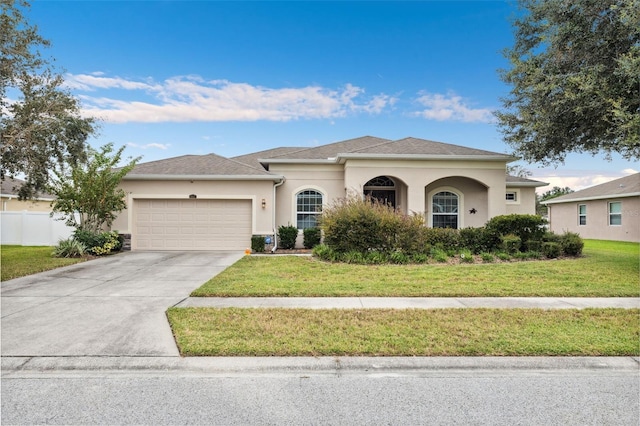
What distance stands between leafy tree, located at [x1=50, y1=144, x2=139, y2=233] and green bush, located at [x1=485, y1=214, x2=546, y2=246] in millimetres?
13425

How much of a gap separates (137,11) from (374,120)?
13.0 m

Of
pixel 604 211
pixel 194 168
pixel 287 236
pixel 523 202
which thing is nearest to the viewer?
pixel 287 236

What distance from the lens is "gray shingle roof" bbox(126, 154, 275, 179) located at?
14.4 m

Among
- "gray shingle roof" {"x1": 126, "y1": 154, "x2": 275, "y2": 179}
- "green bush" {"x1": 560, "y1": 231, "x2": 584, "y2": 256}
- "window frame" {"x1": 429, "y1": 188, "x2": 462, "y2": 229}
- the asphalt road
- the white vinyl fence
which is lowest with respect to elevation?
the asphalt road

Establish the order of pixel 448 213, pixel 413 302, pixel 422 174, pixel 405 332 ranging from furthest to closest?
pixel 448 213, pixel 422 174, pixel 413 302, pixel 405 332

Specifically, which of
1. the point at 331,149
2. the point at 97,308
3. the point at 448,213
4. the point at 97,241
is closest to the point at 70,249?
the point at 97,241

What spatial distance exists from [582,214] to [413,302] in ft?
80.8

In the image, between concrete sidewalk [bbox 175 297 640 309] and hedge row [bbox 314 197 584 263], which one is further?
hedge row [bbox 314 197 584 263]

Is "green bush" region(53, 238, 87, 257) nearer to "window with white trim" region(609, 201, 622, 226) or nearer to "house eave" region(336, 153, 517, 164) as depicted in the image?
"house eave" region(336, 153, 517, 164)

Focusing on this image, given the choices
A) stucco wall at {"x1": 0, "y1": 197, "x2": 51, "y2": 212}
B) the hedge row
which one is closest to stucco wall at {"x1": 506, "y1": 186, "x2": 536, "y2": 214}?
the hedge row

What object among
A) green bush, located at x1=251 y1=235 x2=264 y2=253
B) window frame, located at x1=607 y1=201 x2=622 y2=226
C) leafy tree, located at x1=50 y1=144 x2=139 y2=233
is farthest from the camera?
window frame, located at x1=607 y1=201 x2=622 y2=226

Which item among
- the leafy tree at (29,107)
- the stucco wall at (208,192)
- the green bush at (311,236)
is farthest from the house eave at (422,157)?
the leafy tree at (29,107)

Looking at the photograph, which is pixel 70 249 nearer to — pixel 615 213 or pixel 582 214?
pixel 615 213

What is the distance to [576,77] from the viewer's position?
8891 mm
